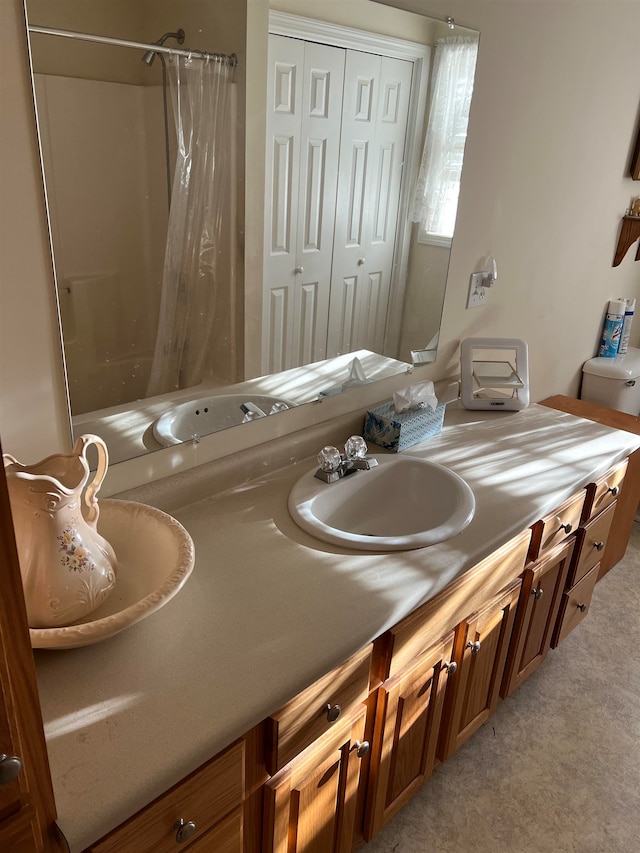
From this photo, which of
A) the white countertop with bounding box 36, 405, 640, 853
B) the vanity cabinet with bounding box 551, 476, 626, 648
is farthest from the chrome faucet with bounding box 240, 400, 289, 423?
the vanity cabinet with bounding box 551, 476, 626, 648

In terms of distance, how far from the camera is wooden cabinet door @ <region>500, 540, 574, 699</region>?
167cm

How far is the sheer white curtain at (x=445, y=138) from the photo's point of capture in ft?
5.32

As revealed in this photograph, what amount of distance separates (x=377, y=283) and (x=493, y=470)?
559 mm

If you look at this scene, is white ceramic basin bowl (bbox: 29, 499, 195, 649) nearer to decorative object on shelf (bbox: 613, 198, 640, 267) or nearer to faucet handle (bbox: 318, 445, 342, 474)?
faucet handle (bbox: 318, 445, 342, 474)

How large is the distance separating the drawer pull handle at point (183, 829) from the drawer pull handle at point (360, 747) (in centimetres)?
41

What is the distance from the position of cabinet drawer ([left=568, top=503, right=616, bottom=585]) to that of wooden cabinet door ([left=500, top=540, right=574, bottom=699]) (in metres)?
0.05

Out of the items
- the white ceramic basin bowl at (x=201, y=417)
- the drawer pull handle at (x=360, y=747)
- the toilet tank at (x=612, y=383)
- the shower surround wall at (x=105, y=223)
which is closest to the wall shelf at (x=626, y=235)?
the toilet tank at (x=612, y=383)

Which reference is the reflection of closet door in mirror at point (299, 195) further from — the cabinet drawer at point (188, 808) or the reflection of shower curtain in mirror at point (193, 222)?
the cabinet drawer at point (188, 808)

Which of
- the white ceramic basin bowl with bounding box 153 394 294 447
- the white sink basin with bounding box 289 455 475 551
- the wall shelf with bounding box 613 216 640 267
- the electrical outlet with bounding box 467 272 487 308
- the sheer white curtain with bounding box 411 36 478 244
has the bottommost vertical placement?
the white sink basin with bounding box 289 455 475 551

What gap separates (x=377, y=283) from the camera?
168 centimetres

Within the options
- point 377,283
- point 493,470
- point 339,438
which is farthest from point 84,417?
point 493,470

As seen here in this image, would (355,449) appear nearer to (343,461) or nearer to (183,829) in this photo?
(343,461)

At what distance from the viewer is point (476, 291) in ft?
6.63

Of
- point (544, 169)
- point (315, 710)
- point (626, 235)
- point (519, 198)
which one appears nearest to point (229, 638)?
point (315, 710)
